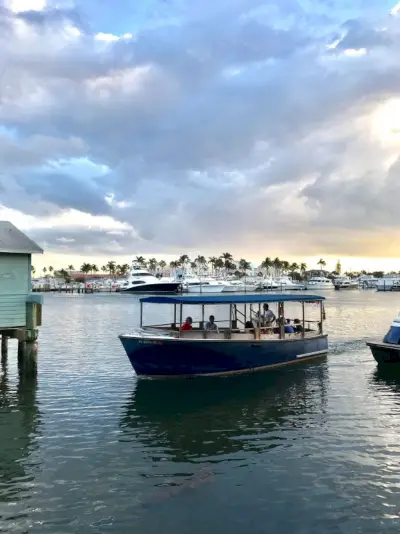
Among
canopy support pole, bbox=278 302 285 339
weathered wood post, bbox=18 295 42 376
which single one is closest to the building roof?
weathered wood post, bbox=18 295 42 376

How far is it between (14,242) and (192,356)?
8.95m

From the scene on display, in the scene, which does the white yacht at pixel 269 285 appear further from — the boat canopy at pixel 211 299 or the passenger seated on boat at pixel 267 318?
the boat canopy at pixel 211 299

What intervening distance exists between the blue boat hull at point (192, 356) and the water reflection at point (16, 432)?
4491mm

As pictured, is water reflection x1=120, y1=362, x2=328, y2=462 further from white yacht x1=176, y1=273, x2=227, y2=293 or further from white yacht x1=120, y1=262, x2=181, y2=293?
white yacht x1=176, y1=273, x2=227, y2=293

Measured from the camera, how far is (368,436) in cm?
1552

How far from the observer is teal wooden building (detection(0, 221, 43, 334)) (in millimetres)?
22500

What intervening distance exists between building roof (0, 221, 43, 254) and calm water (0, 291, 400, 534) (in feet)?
18.6

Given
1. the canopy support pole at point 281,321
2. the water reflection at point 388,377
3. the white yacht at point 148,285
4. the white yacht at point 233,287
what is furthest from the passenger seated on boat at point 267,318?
the white yacht at point 233,287

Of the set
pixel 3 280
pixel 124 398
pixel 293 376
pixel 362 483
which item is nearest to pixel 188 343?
pixel 124 398

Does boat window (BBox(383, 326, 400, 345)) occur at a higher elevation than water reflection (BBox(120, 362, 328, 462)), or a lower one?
higher

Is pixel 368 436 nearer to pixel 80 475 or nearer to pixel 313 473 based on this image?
pixel 313 473

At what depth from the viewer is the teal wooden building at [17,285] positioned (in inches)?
886

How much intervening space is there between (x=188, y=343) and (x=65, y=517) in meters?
12.5

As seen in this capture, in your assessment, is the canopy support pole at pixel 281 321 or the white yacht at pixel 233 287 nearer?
the canopy support pole at pixel 281 321
